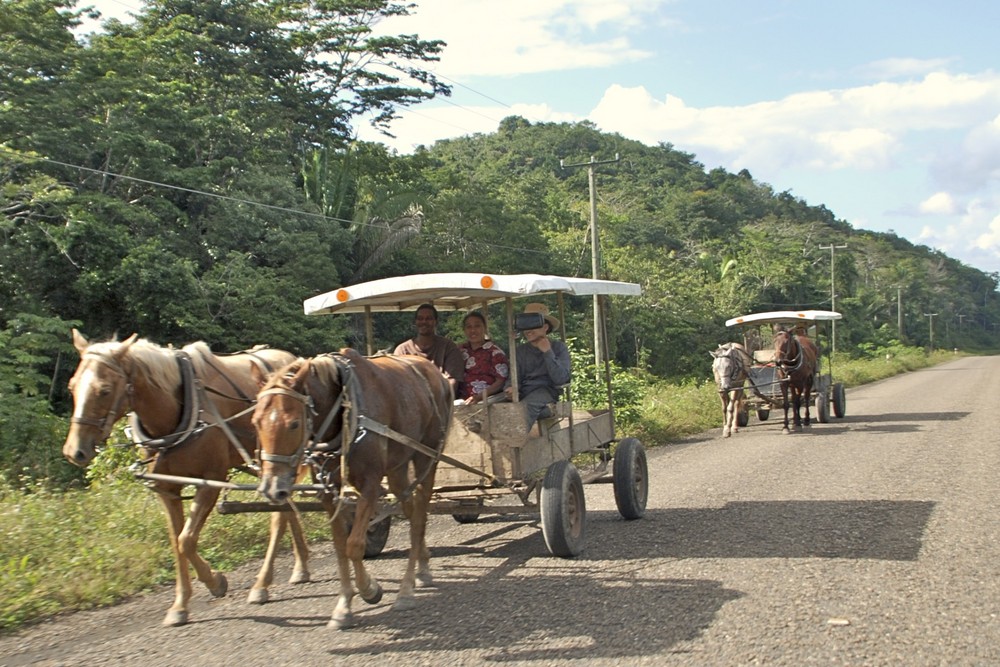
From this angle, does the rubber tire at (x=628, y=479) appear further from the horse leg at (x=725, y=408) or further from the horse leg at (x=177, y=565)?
the horse leg at (x=725, y=408)

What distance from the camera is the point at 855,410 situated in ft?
74.0

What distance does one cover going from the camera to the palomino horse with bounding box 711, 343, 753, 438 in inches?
692

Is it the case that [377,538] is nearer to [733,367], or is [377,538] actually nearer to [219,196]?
[733,367]

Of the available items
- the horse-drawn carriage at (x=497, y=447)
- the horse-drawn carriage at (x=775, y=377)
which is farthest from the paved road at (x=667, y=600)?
the horse-drawn carriage at (x=775, y=377)

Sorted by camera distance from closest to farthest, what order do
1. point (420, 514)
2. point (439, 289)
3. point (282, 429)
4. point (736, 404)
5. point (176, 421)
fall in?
point (282, 429)
point (176, 421)
point (420, 514)
point (439, 289)
point (736, 404)

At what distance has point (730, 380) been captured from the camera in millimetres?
17609

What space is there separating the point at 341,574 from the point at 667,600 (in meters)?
2.01

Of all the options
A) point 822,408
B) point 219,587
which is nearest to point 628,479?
point 219,587

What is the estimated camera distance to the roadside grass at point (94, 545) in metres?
6.61

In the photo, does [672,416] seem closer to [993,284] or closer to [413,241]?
[413,241]

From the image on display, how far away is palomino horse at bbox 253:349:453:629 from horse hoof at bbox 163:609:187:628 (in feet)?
3.24

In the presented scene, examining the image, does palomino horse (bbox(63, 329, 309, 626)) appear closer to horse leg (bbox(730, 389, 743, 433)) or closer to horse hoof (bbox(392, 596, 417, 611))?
horse hoof (bbox(392, 596, 417, 611))

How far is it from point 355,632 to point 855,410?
18985 millimetres

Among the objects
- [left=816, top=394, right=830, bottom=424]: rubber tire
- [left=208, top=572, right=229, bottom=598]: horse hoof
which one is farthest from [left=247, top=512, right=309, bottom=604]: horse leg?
[left=816, top=394, right=830, bottom=424]: rubber tire
